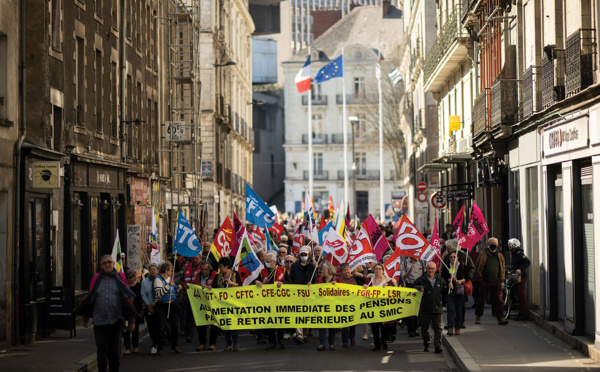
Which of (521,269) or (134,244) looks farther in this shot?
(134,244)

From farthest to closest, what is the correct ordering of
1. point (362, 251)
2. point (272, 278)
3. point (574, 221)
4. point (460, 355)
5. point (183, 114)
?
point (183, 114) < point (362, 251) < point (272, 278) < point (574, 221) < point (460, 355)

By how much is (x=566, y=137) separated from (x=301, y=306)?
16.9 ft

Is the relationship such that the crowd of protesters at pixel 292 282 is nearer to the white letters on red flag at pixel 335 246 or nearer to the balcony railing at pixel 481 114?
the white letters on red flag at pixel 335 246

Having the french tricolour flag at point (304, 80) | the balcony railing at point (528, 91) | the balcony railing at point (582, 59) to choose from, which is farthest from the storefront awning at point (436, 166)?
→ the balcony railing at point (582, 59)

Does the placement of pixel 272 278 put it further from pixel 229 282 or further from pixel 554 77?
pixel 554 77

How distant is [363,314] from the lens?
18188mm

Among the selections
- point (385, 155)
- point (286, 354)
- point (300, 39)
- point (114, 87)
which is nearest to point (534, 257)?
point (286, 354)

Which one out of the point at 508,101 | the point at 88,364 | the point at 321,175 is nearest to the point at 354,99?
the point at 321,175

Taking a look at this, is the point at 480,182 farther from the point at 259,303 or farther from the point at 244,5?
the point at 244,5

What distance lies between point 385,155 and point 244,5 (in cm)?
3364

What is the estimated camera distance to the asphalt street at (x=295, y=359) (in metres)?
15.9

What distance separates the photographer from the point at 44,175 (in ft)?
61.7

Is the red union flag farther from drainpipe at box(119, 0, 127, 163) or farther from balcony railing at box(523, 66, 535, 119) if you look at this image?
drainpipe at box(119, 0, 127, 163)

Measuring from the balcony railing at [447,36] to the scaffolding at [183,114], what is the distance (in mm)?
8711
